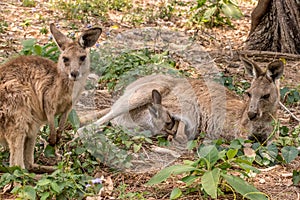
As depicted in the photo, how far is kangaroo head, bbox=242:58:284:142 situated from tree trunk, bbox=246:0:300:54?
2.57 metres

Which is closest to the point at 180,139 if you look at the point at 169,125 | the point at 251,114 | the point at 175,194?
the point at 169,125

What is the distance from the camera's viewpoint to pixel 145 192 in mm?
3912

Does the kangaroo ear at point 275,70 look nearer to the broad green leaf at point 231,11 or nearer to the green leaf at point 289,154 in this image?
the green leaf at point 289,154

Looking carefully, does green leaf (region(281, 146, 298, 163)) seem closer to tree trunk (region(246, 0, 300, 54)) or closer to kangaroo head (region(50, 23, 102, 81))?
kangaroo head (region(50, 23, 102, 81))

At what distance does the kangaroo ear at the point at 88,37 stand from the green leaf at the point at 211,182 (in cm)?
148

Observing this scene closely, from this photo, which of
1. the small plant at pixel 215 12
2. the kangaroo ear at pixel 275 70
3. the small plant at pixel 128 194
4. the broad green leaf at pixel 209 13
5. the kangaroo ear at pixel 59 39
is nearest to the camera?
the small plant at pixel 128 194

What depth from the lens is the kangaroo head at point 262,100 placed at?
5.02m

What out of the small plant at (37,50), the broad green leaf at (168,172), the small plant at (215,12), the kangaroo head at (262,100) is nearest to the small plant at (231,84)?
the kangaroo head at (262,100)

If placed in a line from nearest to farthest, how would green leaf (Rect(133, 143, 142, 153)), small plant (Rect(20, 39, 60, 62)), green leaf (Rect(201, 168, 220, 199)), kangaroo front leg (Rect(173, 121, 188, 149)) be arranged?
green leaf (Rect(201, 168, 220, 199)) → green leaf (Rect(133, 143, 142, 153)) → kangaroo front leg (Rect(173, 121, 188, 149)) → small plant (Rect(20, 39, 60, 62))

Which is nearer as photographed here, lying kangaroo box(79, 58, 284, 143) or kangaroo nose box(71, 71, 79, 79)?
kangaroo nose box(71, 71, 79, 79)

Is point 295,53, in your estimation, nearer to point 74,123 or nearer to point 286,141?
point 286,141

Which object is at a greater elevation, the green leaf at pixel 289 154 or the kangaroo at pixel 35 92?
the kangaroo at pixel 35 92

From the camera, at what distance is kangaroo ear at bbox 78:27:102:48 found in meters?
4.41

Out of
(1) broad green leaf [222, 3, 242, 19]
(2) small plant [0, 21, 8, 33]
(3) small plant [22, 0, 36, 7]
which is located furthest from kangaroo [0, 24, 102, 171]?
(3) small plant [22, 0, 36, 7]
